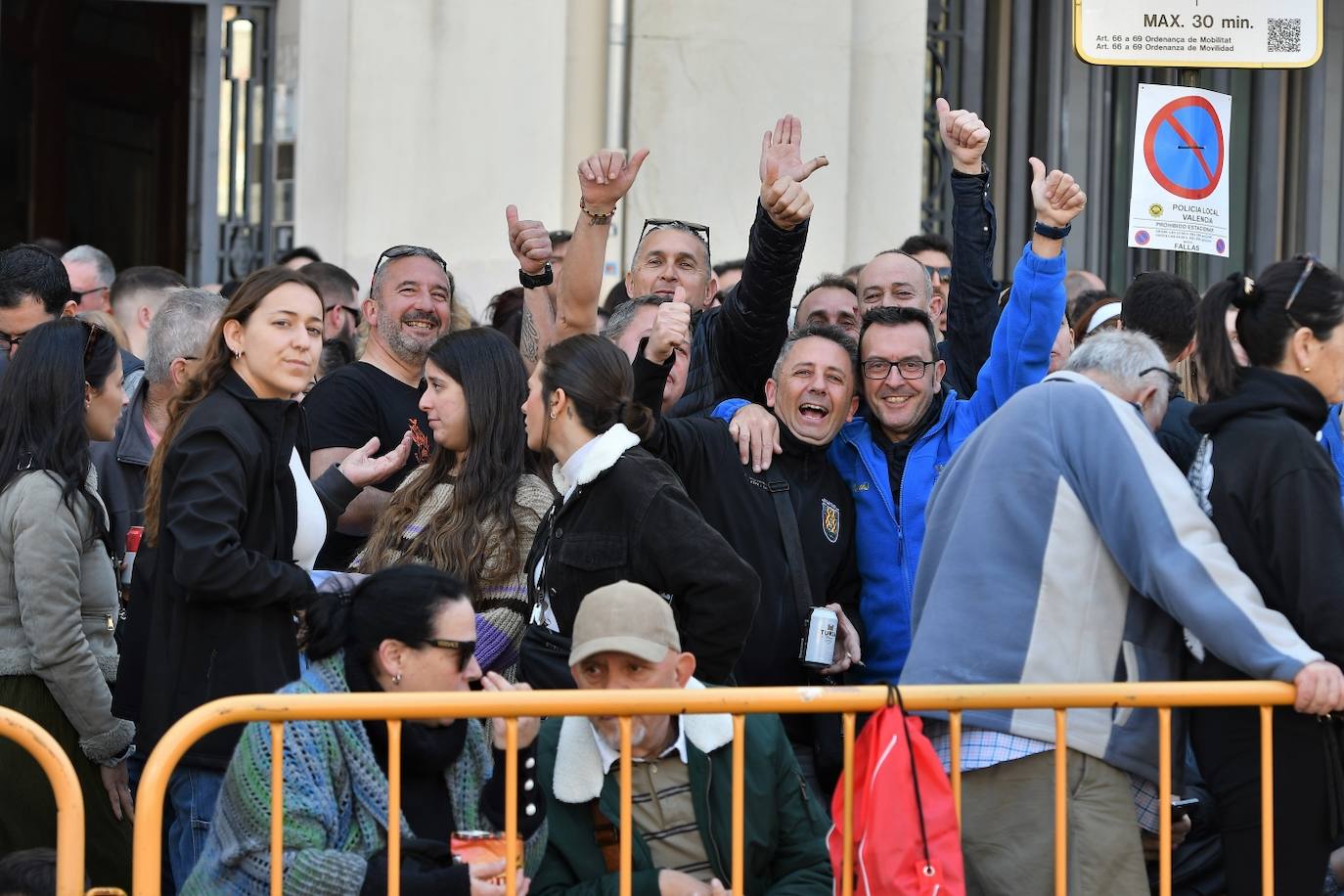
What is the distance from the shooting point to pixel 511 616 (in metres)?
5.37

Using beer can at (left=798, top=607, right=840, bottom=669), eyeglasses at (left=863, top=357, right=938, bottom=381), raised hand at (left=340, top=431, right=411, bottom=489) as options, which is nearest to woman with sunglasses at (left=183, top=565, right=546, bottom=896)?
beer can at (left=798, top=607, right=840, bottom=669)

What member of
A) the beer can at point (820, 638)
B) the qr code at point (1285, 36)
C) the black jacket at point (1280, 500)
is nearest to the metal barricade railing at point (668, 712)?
the black jacket at point (1280, 500)

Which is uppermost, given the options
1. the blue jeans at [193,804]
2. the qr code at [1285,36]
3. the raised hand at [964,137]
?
the qr code at [1285,36]

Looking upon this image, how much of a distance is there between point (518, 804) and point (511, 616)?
45.0 inches

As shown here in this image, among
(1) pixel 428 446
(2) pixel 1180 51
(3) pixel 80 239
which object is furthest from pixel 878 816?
(3) pixel 80 239

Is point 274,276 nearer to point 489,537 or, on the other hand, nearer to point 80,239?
point 489,537

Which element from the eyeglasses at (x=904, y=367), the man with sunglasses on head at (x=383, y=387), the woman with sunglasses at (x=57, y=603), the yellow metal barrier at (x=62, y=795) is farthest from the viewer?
the man with sunglasses on head at (x=383, y=387)

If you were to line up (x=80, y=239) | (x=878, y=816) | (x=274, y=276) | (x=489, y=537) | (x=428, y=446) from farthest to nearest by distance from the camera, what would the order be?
(x=80, y=239) < (x=428, y=446) < (x=489, y=537) < (x=274, y=276) < (x=878, y=816)

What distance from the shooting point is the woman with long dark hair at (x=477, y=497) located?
5359 mm

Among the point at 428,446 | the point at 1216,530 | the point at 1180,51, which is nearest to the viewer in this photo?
the point at 1216,530

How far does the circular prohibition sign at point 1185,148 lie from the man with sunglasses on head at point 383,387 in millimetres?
2562

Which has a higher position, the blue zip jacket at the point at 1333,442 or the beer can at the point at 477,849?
the blue zip jacket at the point at 1333,442

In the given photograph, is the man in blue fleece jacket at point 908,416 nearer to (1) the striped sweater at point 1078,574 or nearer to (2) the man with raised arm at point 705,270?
(2) the man with raised arm at point 705,270

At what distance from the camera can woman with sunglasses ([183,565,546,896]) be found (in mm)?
4074
